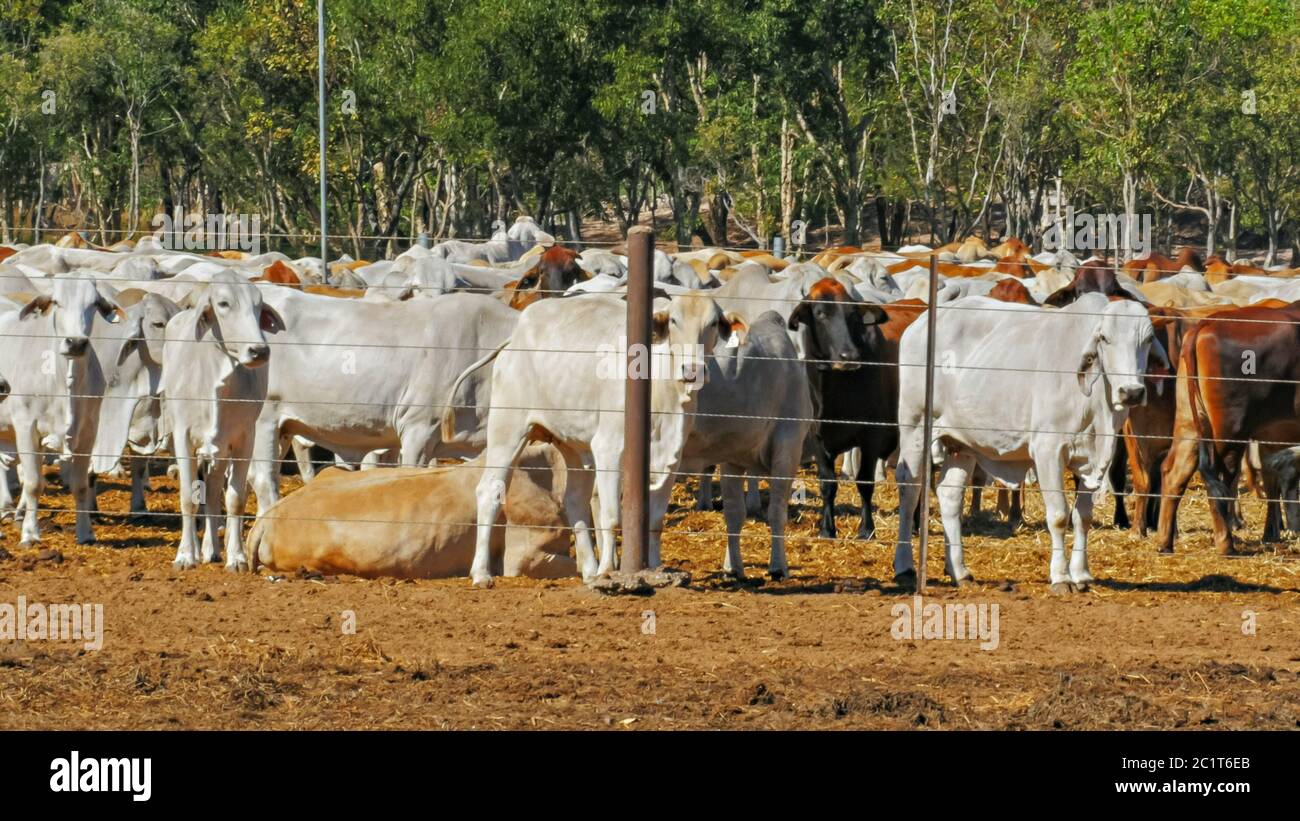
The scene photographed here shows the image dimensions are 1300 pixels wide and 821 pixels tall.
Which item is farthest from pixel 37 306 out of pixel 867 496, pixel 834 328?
pixel 867 496

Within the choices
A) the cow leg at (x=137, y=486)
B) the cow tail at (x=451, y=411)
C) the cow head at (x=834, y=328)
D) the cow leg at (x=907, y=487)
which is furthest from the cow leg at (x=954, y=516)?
the cow leg at (x=137, y=486)

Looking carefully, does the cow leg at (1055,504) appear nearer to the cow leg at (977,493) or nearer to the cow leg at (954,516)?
the cow leg at (954,516)

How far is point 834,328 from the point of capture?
14672 mm

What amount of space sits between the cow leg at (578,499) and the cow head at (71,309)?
12.7 feet

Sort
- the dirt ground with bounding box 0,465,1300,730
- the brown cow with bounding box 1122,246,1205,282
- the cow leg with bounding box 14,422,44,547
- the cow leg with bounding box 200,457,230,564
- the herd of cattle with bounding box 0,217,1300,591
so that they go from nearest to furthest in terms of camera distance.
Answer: the dirt ground with bounding box 0,465,1300,730, the herd of cattle with bounding box 0,217,1300,591, the cow leg with bounding box 200,457,230,564, the cow leg with bounding box 14,422,44,547, the brown cow with bounding box 1122,246,1205,282

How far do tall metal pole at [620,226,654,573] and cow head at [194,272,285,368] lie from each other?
2947 millimetres

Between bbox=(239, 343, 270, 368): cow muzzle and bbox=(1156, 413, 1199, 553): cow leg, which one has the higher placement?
bbox=(239, 343, 270, 368): cow muzzle

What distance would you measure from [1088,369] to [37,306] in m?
7.50

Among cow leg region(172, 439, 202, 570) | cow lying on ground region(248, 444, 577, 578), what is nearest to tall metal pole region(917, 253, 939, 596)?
cow lying on ground region(248, 444, 577, 578)

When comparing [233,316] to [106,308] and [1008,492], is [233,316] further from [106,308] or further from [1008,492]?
[1008,492]

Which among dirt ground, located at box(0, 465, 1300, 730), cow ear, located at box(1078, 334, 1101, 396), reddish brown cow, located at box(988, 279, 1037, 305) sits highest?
reddish brown cow, located at box(988, 279, 1037, 305)

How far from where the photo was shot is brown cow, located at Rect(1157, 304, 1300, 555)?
13.7 meters

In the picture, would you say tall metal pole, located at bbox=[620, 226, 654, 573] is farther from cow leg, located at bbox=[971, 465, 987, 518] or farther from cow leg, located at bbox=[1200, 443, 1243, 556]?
cow leg, located at bbox=[971, 465, 987, 518]

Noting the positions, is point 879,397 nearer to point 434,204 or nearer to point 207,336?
point 207,336
